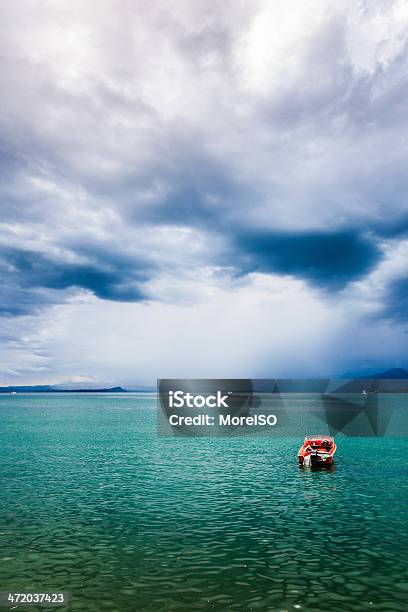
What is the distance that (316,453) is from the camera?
5425cm

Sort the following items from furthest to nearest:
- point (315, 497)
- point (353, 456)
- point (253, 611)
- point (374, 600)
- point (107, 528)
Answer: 1. point (353, 456)
2. point (315, 497)
3. point (107, 528)
4. point (374, 600)
5. point (253, 611)

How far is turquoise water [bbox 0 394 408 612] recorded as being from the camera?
20797mm

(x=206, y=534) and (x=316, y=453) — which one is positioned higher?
(x=316, y=453)

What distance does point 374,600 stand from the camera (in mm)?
20109

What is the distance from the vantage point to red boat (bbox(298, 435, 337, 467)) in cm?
5416

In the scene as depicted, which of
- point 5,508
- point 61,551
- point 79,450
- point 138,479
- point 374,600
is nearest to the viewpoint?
point 374,600

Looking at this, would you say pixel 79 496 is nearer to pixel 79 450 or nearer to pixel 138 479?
pixel 138 479

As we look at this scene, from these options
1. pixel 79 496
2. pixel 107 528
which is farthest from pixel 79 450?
pixel 107 528

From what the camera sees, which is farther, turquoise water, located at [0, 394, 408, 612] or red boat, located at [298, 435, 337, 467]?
red boat, located at [298, 435, 337, 467]

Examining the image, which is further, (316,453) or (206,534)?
(316,453)

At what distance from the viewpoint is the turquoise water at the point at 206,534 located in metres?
20.8

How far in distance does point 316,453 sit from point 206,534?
28004 mm

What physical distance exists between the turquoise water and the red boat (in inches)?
68.8

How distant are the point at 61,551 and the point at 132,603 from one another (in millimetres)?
8429
